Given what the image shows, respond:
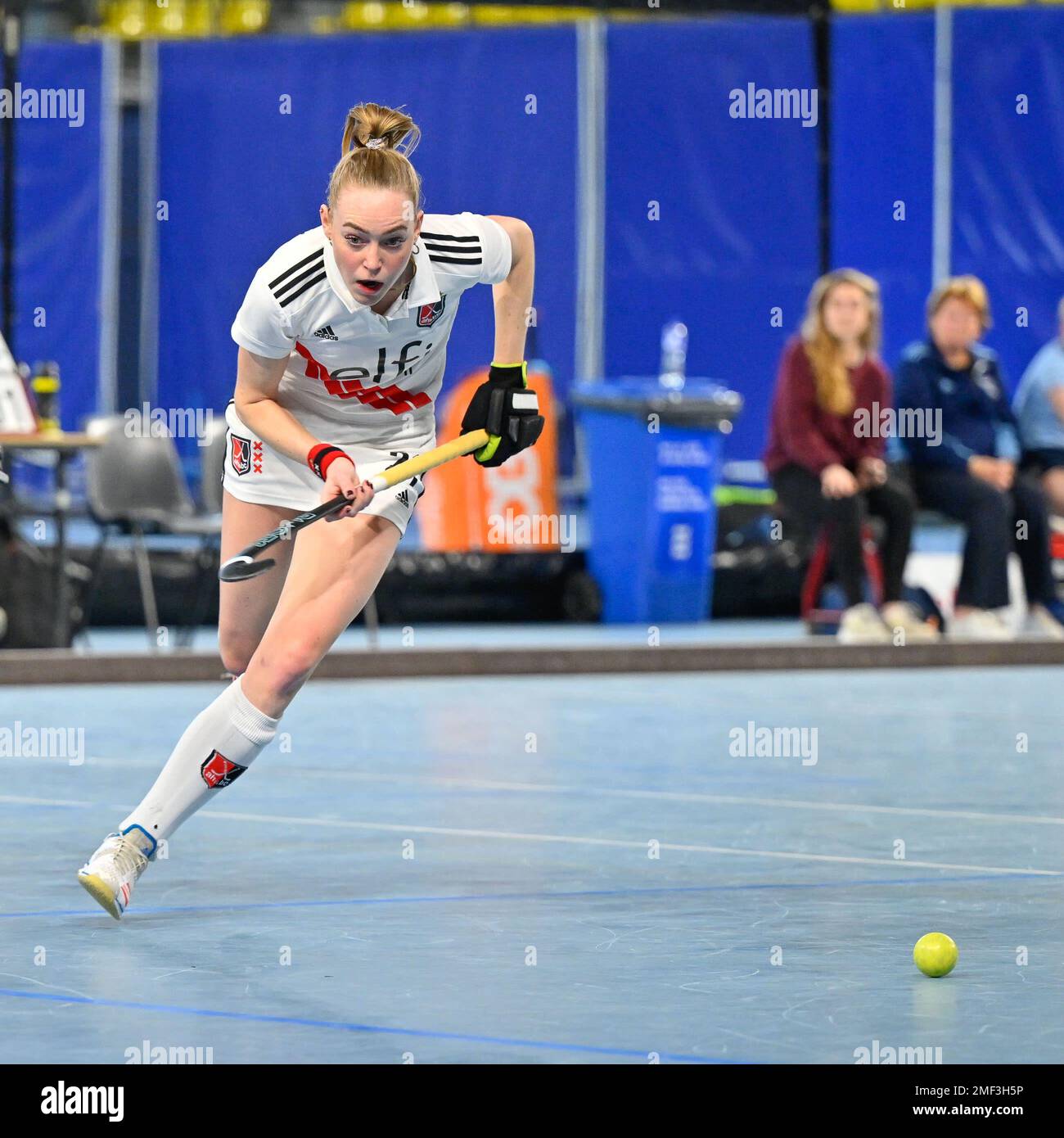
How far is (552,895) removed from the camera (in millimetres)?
5035

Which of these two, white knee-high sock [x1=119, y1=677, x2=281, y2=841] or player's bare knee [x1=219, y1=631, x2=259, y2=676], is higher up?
player's bare knee [x1=219, y1=631, x2=259, y2=676]

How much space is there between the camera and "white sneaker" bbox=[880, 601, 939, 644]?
1127 cm

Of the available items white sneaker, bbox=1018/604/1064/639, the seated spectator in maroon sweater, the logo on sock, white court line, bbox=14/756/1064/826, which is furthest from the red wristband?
white sneaker, bbox=1018/604/1064/639

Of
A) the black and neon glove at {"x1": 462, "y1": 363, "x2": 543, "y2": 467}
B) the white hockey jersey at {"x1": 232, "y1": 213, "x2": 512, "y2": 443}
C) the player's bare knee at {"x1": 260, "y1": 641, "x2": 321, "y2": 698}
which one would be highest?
the white hockey jersey at {"x1": 232, "y1": 213, "x2": 512, "y2": 443}

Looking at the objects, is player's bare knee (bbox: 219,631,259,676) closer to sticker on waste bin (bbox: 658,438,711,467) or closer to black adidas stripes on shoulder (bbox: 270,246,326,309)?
black adidas stripes on shoulder (bbox: 270,246,326,309)

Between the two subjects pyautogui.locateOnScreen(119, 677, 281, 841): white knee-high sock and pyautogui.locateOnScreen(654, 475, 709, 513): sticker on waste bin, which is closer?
pyautogui.locateOnScreen(119, 677, 281, 841): white knee-high sock

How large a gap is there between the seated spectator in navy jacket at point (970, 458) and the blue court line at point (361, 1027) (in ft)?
26.0

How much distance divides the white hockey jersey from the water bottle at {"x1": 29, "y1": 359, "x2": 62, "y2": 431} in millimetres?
5213

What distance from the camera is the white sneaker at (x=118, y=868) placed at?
468 centimetres

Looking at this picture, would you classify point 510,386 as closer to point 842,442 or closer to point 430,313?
point 430,313

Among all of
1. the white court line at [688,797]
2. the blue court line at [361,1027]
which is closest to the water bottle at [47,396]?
the white court line at [688,797]

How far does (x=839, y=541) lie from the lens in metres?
11.0

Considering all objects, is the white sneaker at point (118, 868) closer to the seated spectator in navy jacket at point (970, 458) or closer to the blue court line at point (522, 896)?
the blue court line at point (522, 896)

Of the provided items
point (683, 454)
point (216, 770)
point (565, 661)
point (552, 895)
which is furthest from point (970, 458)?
point (216, 770)
